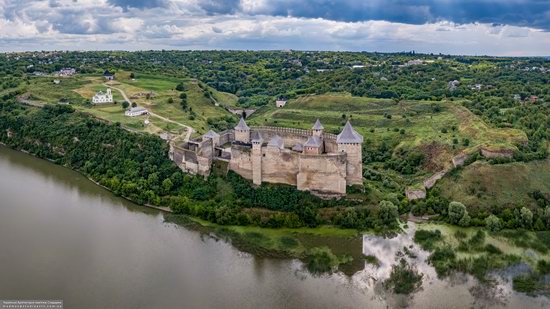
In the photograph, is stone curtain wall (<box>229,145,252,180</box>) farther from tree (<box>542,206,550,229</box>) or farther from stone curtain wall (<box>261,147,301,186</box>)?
tree (<box>542,206,550,229</box>)

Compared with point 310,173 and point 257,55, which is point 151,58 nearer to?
point 257,55

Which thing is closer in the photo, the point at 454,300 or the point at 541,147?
the point at 454,300

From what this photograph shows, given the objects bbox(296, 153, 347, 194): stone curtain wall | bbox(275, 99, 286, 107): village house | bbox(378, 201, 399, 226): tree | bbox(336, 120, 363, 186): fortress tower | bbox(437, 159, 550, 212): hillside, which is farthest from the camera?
bbox(275, 99, 286, 107): village house

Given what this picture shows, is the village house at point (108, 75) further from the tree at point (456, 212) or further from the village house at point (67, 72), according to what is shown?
the tree at point (456, 212)

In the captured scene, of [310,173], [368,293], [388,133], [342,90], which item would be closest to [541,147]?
[388,133]

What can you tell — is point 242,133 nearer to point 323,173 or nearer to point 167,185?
point 167,185

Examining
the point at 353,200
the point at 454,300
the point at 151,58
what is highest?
the point at 151,58

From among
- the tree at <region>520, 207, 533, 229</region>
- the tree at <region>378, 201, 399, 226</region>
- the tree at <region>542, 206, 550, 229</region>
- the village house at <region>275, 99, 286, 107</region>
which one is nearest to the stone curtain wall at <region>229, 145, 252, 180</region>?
the tree at <region>378, 201, 399, 226</region>
